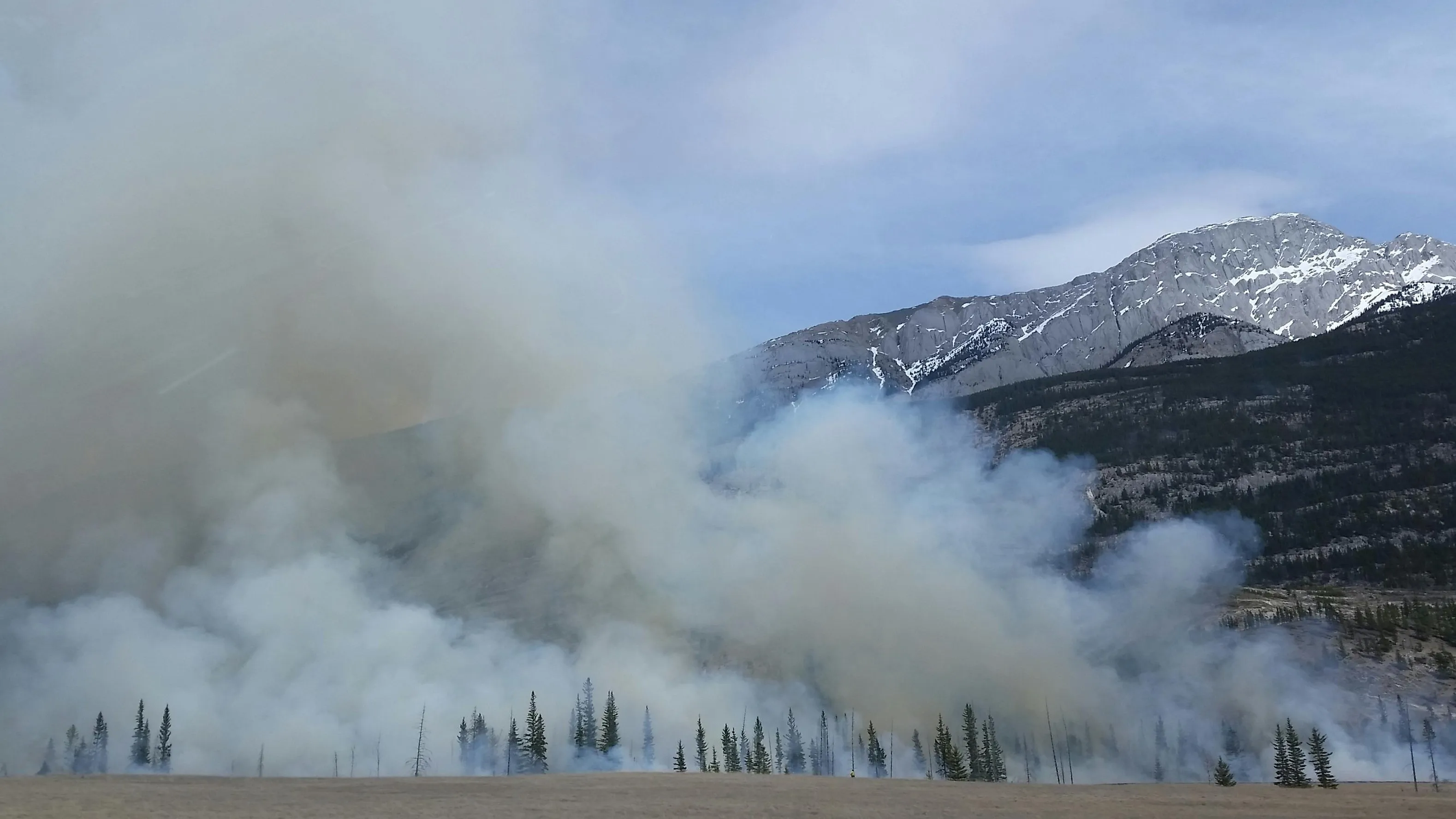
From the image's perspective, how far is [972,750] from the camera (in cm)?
15975

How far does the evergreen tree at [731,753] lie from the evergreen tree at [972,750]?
3116 centimetres

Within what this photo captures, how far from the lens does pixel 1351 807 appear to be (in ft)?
306

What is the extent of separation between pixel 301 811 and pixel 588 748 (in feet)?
323

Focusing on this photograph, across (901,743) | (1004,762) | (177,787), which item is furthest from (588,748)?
(177,787)

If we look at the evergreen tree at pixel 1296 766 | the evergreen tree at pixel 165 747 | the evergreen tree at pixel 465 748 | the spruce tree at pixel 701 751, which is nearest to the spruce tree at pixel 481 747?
the evergreen tree at pixel 465 748

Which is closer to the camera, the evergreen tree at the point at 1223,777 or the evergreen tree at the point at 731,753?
the evergreen tree at the point at 1223,777

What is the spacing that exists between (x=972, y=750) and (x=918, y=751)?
21476 millimetres

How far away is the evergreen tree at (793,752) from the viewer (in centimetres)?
18225

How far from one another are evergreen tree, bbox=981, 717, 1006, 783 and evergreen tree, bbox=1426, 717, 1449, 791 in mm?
39409

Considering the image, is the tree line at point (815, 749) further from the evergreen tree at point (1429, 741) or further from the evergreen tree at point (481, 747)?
the evergreen tree at point (1429, 741)

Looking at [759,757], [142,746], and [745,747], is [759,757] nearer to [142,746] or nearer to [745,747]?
[745,747]

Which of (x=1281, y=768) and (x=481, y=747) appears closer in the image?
(x=1281, y=768)

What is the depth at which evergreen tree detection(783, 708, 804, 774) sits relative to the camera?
182250 mm

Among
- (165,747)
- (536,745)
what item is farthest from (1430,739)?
(165,747)
